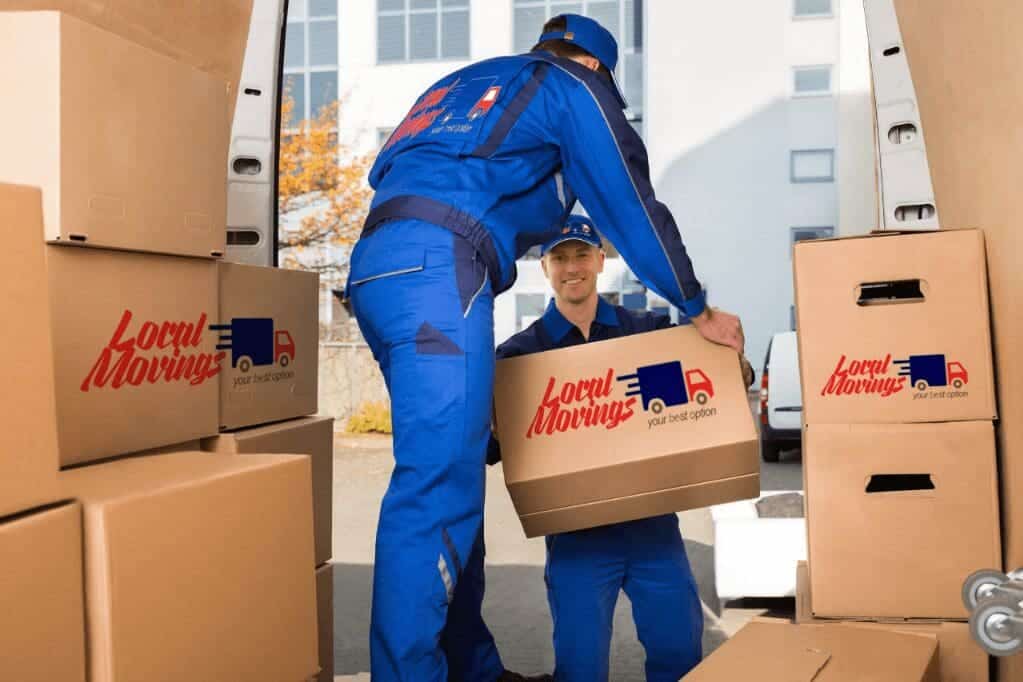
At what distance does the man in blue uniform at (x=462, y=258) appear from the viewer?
2025mm

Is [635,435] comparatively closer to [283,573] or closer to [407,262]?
[407,262]

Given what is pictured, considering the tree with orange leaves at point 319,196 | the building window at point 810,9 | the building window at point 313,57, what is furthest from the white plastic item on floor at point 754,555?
the building window at point 810,9

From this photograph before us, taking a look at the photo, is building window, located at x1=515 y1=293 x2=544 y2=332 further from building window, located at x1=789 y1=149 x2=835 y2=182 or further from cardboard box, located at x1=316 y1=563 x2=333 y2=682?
cardboard box, located at x1=316 y1=563 x2=333 y2=682

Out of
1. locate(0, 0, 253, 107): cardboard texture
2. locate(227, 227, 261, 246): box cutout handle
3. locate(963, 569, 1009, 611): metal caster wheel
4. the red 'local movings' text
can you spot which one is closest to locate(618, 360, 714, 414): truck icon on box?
locate(963, 569, 1009, 611): metal caster wheel

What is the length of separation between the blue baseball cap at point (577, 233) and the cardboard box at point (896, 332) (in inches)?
34.2

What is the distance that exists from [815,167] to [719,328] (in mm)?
14825

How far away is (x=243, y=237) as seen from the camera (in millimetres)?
2961

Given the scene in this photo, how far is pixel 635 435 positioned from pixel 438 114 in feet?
2.61

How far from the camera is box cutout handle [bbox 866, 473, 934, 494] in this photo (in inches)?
83.7

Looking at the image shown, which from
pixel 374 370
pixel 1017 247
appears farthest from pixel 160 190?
pixel 374 370

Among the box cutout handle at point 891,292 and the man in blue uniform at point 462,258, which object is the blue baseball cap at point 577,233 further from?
the box cutout handle at point 891,292

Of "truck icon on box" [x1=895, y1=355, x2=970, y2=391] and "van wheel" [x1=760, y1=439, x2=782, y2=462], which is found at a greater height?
"truck icon on box" [x1=895, y1=355, x2=970, y2=391]

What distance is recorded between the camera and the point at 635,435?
229 cm

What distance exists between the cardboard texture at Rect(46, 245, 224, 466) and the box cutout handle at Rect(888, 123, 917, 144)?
1673mm
